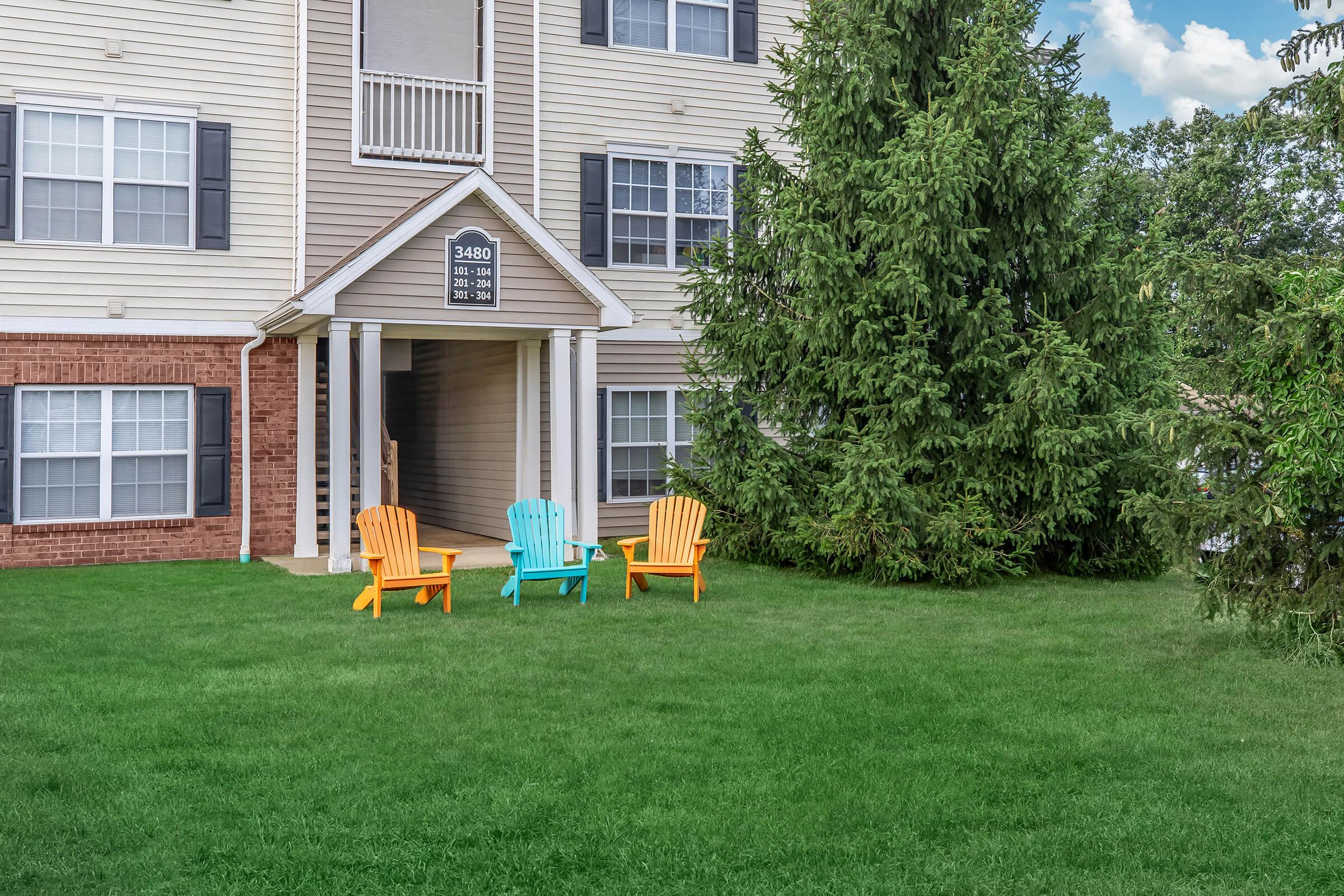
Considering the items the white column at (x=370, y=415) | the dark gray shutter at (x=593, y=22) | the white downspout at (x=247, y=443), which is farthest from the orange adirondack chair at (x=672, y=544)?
the dark gray shutter at (x=593, y=22)

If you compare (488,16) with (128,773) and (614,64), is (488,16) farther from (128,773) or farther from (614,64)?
(128,773)

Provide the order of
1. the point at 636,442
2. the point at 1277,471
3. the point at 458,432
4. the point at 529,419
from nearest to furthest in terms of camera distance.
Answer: the point at 1277,471
the point at 529,419
the point at 636,442
the point at 458,432

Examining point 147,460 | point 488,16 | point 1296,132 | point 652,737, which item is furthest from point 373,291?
point 1296,132

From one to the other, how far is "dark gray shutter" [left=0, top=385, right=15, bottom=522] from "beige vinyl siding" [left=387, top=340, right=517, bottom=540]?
577cm

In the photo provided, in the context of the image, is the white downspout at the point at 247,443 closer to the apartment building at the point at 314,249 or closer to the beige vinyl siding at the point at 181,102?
the apartment building at the point at 314,249

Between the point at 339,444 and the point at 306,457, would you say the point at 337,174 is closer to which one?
the point at 306,457

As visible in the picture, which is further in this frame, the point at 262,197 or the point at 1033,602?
the point at 262,197

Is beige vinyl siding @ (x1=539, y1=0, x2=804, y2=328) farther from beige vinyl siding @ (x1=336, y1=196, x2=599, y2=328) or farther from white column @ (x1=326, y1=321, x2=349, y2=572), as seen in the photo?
white column @ (x1=326, y1=321, x2=349, y2=572)

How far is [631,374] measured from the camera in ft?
51.8

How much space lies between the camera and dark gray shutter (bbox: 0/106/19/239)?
12.7m

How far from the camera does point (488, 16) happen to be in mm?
14602

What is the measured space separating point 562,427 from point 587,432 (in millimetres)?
293

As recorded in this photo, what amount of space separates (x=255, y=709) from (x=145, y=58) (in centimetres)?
975

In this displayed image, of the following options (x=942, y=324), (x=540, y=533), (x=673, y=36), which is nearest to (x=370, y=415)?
(x=540, y=533)
